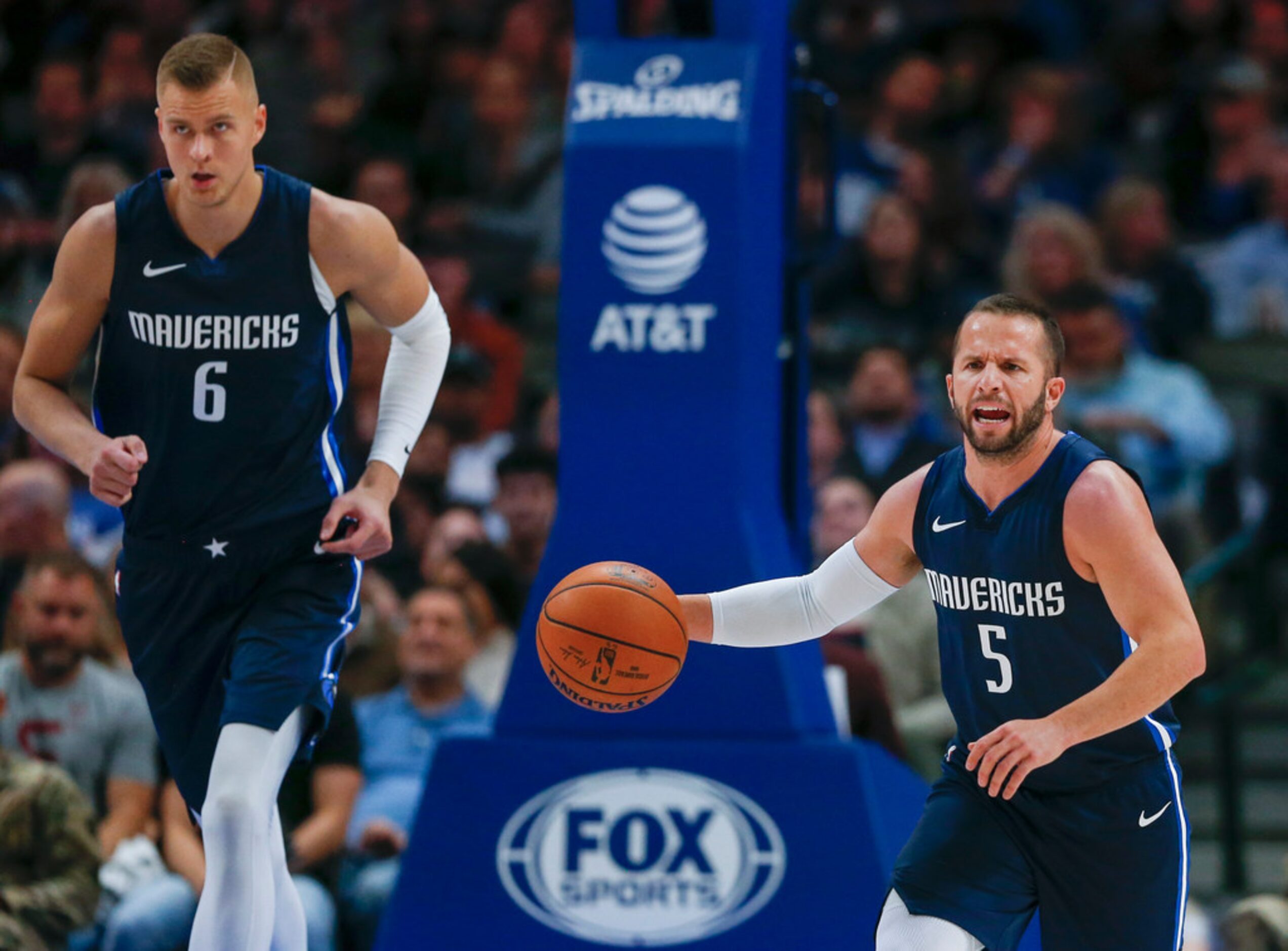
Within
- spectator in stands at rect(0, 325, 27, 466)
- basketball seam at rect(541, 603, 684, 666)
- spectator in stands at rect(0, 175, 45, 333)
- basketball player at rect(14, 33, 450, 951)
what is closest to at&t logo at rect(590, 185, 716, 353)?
basketball player at rect(14, 33, 450, 951)

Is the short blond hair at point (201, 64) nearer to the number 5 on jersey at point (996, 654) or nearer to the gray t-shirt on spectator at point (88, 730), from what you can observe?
the number 5 on jersey at point (996, 654)

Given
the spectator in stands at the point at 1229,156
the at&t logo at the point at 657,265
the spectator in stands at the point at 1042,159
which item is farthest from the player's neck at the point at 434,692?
the spectator in stands at the point at 1229,156

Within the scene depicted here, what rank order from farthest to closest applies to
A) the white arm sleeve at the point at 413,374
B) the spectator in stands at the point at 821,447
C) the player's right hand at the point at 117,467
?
the spectator in stands at the point at 821,447 < the white arm sleeve at the point at 413,374 < the player's right hand at the point at 117,467

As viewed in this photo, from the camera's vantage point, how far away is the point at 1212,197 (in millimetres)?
9492

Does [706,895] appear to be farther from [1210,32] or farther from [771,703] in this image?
[1210,32]

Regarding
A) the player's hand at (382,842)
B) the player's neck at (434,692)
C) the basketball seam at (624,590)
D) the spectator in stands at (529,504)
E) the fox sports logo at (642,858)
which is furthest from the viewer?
the spectator in stands at (529,504)

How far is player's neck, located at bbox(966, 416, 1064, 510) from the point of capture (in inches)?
156

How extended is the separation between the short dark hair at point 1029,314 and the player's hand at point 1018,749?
80cm

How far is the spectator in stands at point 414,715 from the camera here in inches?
255

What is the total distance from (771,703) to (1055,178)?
17.0 ft

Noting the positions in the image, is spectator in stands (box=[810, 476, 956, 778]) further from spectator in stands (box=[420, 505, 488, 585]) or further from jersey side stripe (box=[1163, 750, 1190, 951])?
jersey side stripe (box=[1163, 750, 1190, 951])

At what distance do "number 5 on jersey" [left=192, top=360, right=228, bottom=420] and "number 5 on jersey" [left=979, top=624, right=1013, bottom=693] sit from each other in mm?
1866

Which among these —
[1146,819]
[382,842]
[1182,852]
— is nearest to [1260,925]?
[1182,852]

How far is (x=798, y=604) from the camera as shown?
4316 mm
